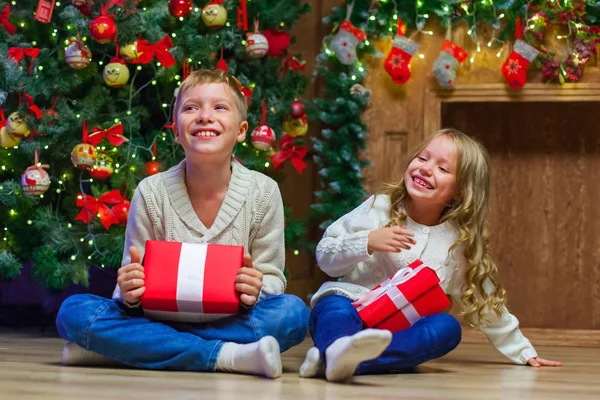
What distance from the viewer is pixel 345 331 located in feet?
7.45

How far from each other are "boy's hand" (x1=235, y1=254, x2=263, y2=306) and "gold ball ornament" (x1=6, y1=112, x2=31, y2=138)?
1.45 meters

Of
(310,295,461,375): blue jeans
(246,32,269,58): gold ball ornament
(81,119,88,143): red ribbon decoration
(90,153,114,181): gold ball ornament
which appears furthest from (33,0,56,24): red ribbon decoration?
(310,295,461,375): blue jeans

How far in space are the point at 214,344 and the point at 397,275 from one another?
1.86ft

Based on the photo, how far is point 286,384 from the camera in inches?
79.8

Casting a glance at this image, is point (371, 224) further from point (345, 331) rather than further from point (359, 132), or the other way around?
point (359, 132)

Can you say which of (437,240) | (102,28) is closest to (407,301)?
(437,240)

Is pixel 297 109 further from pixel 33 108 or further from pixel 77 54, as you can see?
pixel 33 108

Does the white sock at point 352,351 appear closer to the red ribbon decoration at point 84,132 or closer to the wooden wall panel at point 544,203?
the red ribbon decoration at point 84,132

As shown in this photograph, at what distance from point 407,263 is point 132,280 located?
2.80 ft

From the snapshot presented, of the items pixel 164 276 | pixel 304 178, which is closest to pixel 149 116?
pixel 304 178

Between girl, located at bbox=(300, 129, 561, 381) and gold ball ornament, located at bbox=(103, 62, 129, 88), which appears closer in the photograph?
girl, located at bbox=(300, 129, 561, 381)

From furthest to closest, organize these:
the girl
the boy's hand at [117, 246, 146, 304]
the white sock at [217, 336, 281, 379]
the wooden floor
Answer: the girl → the boy's hand at [117, 246, 146, 304] → the white sock at [217, 336, 281, 379] → the wooden floor

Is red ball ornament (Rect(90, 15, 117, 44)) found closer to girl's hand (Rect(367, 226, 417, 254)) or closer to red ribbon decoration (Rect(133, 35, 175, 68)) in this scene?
red ribbon decoration (Rect(133, 35, 175, 68))

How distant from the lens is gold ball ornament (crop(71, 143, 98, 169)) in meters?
3.25
